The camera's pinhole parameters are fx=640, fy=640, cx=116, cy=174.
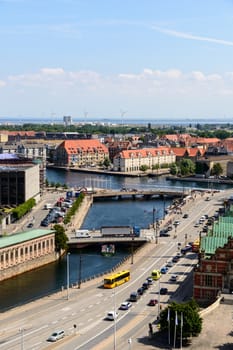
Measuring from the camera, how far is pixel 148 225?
1973 inches

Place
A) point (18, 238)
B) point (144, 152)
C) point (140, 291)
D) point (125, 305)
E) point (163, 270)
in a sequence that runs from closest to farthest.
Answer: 1. point (125, 305)
2. point (140, 291)
3. point (163, 270)
4. point (18, 238)
5. point (144, 152)

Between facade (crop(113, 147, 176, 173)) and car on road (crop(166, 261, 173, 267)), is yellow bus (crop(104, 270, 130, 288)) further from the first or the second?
facade (crop(113, 147, 176, 173))

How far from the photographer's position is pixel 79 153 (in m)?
104

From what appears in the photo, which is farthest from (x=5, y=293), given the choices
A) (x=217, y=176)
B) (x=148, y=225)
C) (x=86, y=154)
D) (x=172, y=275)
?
(x=86, y=154)

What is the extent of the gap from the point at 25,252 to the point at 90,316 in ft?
36.7

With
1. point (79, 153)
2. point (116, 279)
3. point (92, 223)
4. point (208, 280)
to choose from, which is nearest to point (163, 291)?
point (208, 280)

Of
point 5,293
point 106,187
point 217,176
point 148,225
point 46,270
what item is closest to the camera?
point 5,293

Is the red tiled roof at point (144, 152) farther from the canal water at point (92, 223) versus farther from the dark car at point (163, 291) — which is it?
the dark car at point (163, 291)

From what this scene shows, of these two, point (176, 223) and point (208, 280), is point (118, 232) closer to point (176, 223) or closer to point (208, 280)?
point (176, 223)

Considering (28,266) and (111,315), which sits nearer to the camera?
(111,315)

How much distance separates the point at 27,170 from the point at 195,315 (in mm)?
34349

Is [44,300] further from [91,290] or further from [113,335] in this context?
[113,335]

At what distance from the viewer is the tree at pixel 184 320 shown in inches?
872

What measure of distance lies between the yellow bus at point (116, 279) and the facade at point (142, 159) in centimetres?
6332
